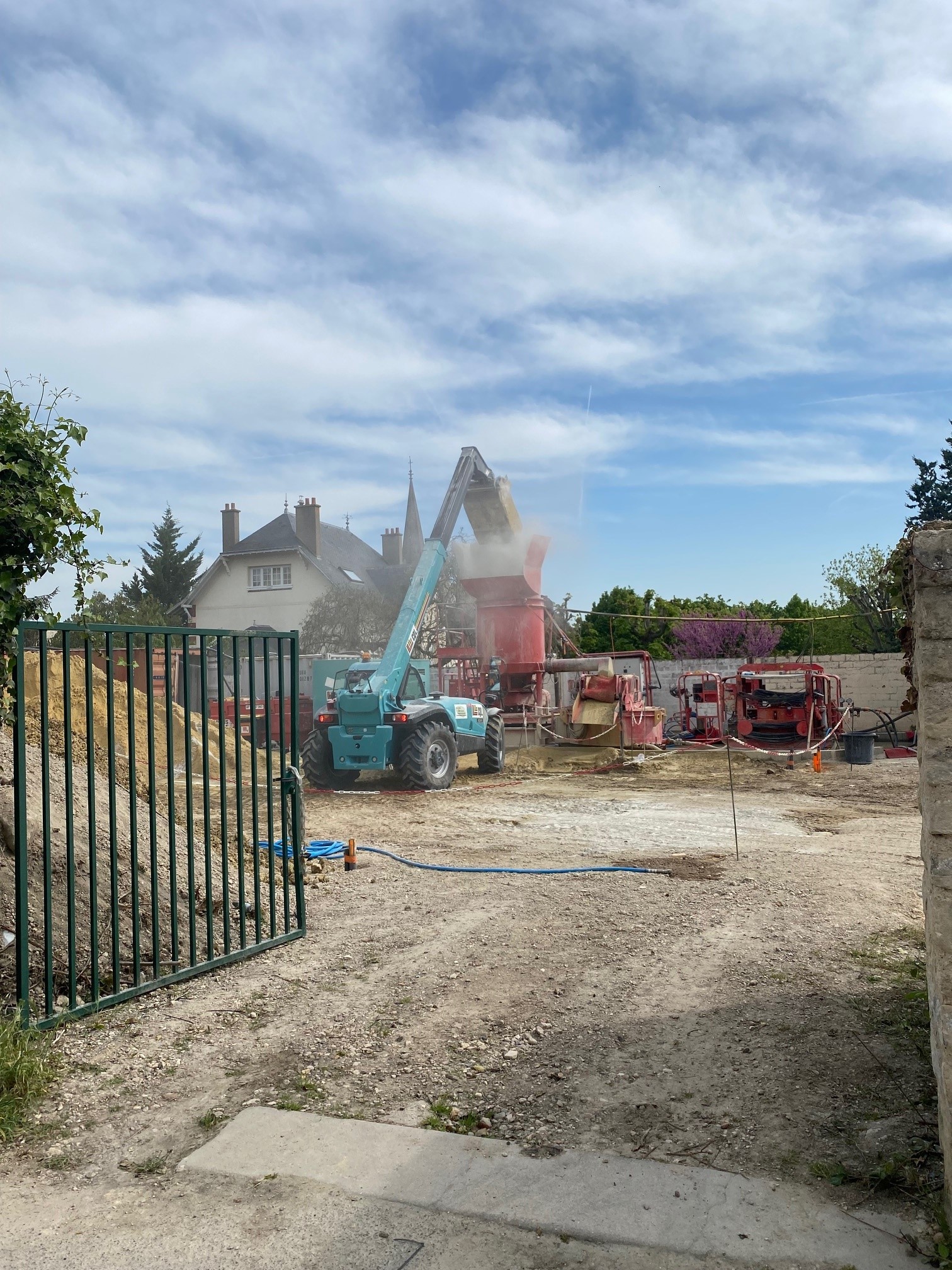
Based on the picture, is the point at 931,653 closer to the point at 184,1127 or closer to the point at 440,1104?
the point at 440,1104

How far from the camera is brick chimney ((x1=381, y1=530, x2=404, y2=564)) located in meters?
51.3

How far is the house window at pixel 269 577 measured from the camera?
1699 inches

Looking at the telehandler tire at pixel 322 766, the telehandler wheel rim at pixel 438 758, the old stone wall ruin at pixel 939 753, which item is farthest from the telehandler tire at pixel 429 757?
the old stone wall ruin at pixel 939 753

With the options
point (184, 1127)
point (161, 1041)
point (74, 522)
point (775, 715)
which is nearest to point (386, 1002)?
point (161, 1041)

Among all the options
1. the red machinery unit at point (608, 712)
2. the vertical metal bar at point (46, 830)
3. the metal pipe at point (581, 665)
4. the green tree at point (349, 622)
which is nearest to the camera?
the vertical metal bar at point (46, 830)

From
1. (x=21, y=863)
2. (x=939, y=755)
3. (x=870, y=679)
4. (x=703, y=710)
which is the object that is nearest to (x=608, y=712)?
(x=703, y=710)

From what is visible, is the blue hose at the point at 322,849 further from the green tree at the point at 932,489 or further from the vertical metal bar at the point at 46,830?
the green tree at the point at 932,489

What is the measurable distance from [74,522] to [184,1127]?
9.20 feet

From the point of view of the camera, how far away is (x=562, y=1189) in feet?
11.1

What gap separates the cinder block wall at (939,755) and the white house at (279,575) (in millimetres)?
37773

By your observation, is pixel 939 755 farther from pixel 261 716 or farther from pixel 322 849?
pixel 261 716

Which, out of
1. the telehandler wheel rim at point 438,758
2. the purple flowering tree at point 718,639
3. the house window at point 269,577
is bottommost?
the telehandler wheel rim at point 438,758

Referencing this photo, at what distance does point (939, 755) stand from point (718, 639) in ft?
128

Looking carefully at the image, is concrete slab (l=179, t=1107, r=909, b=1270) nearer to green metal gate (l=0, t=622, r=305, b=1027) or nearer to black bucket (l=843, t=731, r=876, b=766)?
green metal gate (l=0, t=622, r=305, b=1027)
